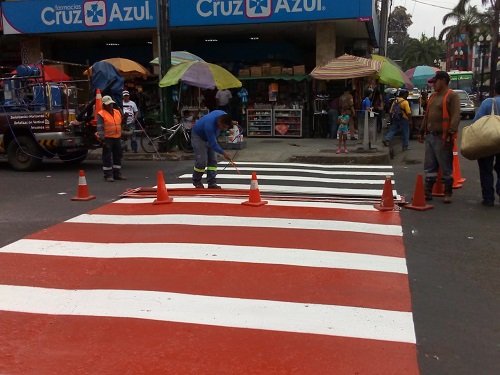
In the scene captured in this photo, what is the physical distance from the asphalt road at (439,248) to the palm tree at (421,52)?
71.4 meters

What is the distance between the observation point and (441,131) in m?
8.31

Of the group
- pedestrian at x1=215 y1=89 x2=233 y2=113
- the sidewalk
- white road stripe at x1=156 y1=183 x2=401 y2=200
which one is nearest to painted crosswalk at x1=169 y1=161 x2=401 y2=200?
white road stripe at x1=156 y1=183 x2=401 y2=200

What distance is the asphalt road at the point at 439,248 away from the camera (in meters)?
3.84

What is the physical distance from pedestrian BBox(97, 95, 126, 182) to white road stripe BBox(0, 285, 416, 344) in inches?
244

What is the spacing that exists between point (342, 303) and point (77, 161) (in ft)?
35.1

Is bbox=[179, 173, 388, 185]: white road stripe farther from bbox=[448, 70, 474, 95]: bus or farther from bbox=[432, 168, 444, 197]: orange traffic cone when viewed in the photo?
bbox=[448, 70, 474, 95]: bus

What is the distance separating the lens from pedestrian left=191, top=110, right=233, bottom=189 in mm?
8922

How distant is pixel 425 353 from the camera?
374 centimetres

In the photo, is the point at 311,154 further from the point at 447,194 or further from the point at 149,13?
the point at 149,13

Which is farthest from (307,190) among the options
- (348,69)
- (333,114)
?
(333,114)

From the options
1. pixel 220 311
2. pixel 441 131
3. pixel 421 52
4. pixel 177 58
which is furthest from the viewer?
pixel 421 52

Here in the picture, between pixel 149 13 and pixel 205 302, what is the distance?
16.2 m

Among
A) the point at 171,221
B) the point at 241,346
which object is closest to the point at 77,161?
the point at 171,221

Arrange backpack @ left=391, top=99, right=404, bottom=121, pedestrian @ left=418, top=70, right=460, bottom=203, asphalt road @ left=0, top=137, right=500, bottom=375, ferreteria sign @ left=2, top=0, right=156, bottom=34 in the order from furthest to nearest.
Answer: ferreteria sign @ left=2, top=0, right=156, bottom=34
backpack @ left=391, top=99, right=404, bottom=121
pedestrian @ left=418, top=70, right=460, bottom=203
asphalt road @ left=0, top=137, right=500, bottom=375
